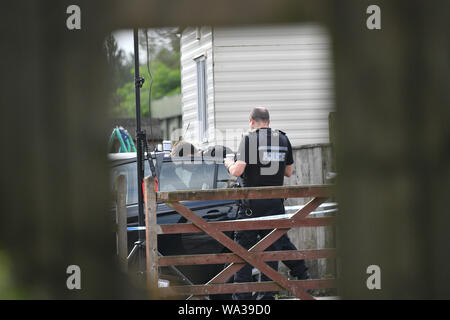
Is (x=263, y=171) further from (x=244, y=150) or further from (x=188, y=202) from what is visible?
(x=188, y=202)

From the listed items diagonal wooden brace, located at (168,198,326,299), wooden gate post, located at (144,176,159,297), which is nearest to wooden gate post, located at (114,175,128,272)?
wooden gate post, located at (144,176,159,297)

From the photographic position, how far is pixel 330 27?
1061 millimetres

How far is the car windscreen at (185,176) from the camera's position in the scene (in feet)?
22.5

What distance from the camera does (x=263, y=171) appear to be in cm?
587

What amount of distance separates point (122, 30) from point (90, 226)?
34 cm

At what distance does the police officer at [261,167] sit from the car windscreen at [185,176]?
952mm

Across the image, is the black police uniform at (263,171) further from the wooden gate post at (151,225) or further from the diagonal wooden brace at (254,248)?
the wooden gate post at (151,225)

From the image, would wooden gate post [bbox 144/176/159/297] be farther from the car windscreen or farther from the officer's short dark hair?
the car windscreen

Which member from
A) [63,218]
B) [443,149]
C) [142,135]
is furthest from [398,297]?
[142,135]

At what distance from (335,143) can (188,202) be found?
5.69 metres

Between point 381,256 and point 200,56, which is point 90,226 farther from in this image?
point 200,56

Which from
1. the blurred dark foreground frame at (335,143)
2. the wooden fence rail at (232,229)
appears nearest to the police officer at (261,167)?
the wooden fence rail at (232,229)

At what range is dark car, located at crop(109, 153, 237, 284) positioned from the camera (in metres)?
6.75

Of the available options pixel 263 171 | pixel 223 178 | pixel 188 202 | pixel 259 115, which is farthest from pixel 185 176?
pixel 259 115
